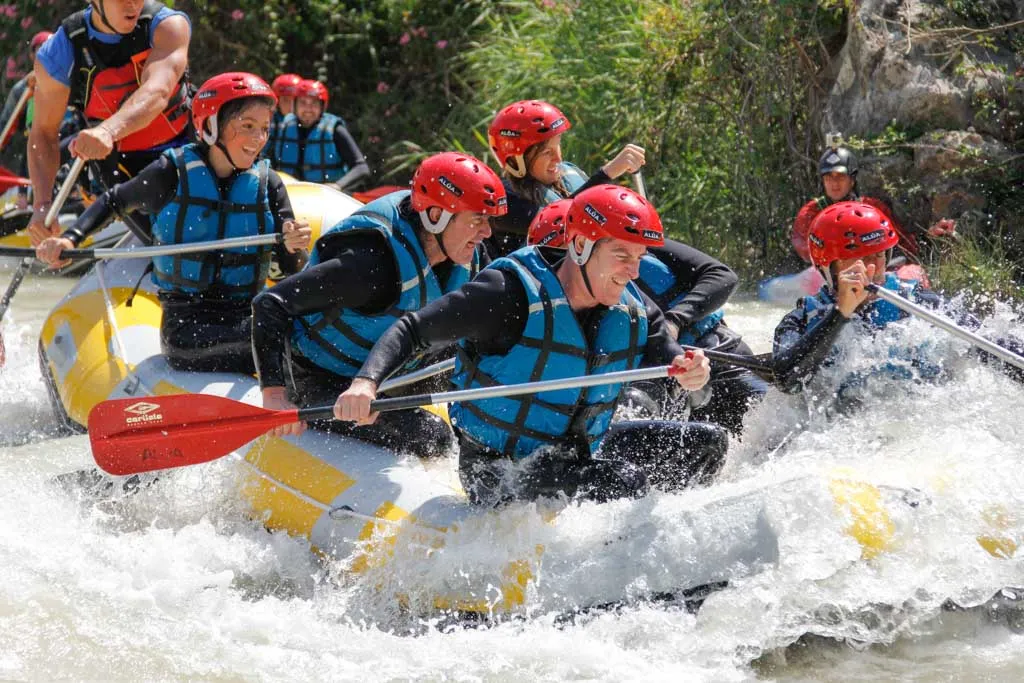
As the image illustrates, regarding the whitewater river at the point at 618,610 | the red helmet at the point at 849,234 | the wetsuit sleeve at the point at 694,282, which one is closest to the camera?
the whitewater river at the point at 618,610

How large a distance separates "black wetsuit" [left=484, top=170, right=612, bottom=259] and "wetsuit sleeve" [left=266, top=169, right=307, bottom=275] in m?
0.86

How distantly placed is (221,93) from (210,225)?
0.58 metres

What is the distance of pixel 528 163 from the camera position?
5312 millimetres

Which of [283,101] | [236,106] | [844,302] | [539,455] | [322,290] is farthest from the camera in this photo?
[283,101]

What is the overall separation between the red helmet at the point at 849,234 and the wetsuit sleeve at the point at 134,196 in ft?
8.55

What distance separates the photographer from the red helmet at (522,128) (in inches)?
204

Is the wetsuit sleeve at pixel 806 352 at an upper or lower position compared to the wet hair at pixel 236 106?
lower

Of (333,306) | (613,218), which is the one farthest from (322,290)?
(613,218)

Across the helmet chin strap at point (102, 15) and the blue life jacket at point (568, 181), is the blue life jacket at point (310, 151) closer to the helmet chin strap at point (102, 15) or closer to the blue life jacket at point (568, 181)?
the helmet chin strap at point (102, 15)

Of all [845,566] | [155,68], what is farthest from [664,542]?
[155,68]

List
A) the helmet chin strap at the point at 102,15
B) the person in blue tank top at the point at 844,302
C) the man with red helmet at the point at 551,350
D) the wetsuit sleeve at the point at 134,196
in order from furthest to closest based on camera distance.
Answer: the helmet chin strap at the point at 102,15
the wetsuit sleeve at the point at 134,196
the person in blue tank top at the point at 844,302
the man with red helmet at the point at 551,350

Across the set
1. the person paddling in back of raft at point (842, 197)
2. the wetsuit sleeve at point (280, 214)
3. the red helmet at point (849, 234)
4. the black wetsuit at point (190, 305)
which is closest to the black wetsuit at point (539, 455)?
the red helmet at point (849, 234)

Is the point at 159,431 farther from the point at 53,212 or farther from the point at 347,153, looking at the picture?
the point at 347,153

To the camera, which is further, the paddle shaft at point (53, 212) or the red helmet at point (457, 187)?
the paddle shaft at point (53, 212)
